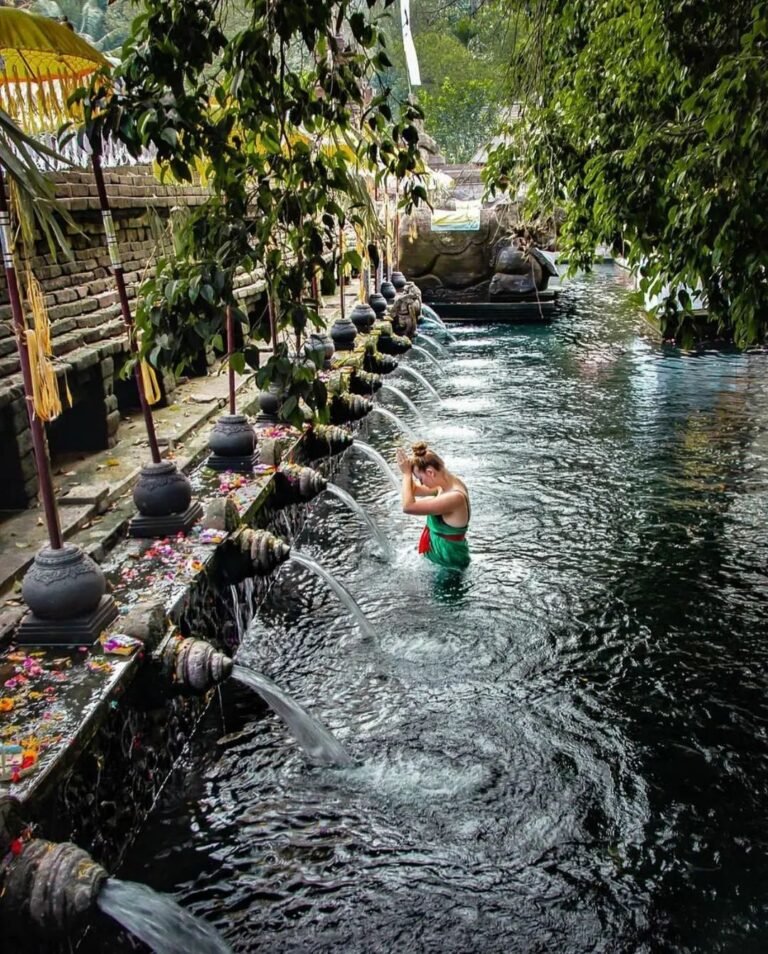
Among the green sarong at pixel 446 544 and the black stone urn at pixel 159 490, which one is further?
the green sarong at pixel 446 544

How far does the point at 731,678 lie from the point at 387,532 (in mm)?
3566

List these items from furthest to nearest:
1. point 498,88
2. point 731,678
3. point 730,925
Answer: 1. point 498,88
2. point 731,678
3. point 730,925

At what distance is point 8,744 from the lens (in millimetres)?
3674

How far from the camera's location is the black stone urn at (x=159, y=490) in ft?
19.3

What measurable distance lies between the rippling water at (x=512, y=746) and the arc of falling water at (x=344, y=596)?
0.11 m

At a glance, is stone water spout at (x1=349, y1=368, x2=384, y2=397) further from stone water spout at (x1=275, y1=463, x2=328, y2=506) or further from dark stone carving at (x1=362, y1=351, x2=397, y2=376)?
stone water spout at (x1=275, y1=463, x2=328, y2=506)

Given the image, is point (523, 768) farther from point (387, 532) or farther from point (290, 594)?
point (387, 532)

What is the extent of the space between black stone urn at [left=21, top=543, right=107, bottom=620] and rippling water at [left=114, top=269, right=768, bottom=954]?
1.24 metres

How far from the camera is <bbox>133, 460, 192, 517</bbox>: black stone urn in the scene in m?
5.89

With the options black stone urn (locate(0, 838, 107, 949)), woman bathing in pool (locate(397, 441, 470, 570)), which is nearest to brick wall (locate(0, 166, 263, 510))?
woman bathing in pool (locate(397, 441, 470, 570))

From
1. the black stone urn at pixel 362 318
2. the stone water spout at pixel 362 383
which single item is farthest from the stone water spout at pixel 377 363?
the black stone urn at pixel 362 318

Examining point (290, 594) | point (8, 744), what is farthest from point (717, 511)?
point (8, 744)

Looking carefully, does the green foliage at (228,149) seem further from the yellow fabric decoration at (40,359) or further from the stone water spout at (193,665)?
the stone water spout at (193,665)

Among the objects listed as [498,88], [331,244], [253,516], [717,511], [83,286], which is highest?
[498,88]
